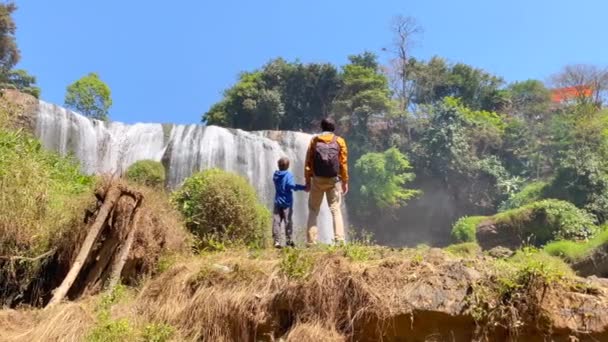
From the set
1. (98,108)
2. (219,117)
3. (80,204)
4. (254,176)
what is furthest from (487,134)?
(80,204)

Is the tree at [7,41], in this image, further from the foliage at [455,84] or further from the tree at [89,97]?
the foliage at [455,84]

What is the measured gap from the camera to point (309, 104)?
36375 mm

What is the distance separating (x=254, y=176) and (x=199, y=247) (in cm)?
1242

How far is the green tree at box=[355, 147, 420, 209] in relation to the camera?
29.2 meters

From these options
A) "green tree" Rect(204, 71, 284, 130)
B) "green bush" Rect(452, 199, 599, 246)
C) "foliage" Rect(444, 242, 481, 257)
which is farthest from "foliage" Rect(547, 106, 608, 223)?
"green tree" Rect(204, 71, 284, 130)

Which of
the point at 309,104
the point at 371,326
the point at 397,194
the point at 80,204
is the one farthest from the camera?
the point at 309,104

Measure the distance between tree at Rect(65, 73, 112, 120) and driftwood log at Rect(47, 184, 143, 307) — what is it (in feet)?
113

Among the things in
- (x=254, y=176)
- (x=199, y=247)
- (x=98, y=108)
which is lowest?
(x=199, y=247)

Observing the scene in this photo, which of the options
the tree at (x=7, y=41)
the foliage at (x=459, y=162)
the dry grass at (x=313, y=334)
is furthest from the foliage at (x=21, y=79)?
the dry grass at (x=313, y=334)

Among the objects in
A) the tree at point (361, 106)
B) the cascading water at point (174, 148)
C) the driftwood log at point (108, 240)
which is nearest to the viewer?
the driftwood log at point (108, 240)

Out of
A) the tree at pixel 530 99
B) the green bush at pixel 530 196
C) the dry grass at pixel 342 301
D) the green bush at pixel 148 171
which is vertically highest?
the tree at pixel 530 99

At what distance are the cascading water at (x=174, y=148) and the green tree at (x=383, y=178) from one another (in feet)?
23.5

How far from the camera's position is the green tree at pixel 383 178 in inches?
1152

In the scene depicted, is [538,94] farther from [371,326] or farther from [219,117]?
[371,326]
